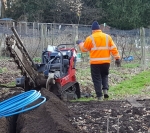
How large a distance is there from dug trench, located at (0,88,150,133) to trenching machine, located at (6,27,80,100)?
1.99ft

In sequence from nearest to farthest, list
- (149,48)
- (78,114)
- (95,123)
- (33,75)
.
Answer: (95,123)
(78,114)
(33,75)
(149,48)

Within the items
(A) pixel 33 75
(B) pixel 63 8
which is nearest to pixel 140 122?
(A) pixel 33 75

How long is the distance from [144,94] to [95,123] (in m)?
4.85

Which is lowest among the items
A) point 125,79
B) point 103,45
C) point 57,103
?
point 125,79

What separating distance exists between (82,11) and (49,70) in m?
29.3

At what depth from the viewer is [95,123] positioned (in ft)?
23.7

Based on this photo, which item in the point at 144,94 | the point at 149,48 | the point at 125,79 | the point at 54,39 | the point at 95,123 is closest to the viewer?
the point at 95,123

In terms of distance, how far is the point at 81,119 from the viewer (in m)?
7.51

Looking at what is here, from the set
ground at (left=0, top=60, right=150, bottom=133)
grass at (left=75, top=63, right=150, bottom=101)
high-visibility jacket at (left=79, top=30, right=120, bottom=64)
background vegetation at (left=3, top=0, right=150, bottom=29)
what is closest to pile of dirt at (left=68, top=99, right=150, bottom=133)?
ground at (left=0, top=60, right=150, bottom=133)

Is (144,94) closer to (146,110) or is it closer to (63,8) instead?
(146,110)

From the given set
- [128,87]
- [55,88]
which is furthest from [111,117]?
[128,87]

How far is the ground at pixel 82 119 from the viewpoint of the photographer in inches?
241

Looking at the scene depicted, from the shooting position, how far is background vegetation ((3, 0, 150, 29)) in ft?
125

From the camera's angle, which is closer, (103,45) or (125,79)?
(103,45)
